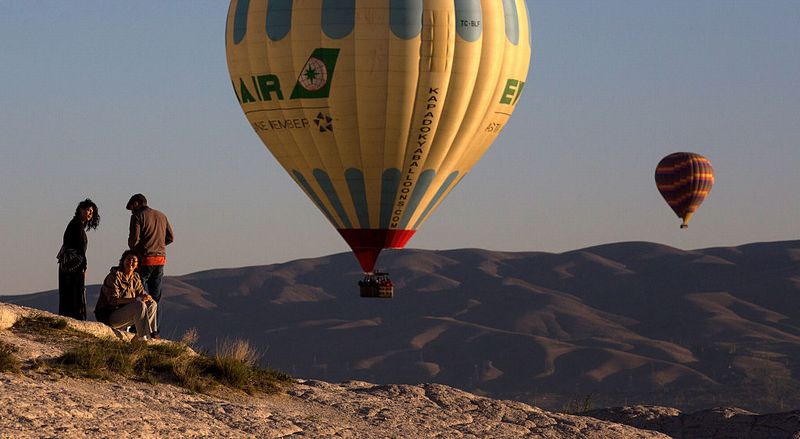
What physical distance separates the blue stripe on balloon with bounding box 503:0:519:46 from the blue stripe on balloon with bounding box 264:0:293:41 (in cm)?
577

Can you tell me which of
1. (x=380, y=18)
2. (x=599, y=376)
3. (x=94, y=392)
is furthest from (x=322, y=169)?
(x=599, y=376)

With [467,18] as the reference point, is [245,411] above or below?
below

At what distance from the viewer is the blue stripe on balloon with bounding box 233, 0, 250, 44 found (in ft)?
123

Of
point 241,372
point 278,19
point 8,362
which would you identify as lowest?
point 241,372

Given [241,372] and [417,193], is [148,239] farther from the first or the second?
[417,193]

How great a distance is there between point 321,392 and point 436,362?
561 ft

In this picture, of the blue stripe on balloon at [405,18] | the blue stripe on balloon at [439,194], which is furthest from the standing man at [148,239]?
the blue stripe on balloon at [439,194]

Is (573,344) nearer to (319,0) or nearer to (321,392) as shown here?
(319,0)

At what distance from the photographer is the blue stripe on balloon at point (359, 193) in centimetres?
3784

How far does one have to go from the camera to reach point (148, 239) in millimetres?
18453

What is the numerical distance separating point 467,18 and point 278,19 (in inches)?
194

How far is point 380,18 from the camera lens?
1416 inches

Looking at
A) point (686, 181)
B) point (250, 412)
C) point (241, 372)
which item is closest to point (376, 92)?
point (241, 372)

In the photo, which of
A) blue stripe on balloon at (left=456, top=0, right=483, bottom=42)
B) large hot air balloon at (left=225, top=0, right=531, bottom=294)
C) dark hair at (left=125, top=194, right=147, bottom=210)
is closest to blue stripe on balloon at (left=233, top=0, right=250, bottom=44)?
large hot air balloon at (left=225, top=0, right=531, bottom=294)
